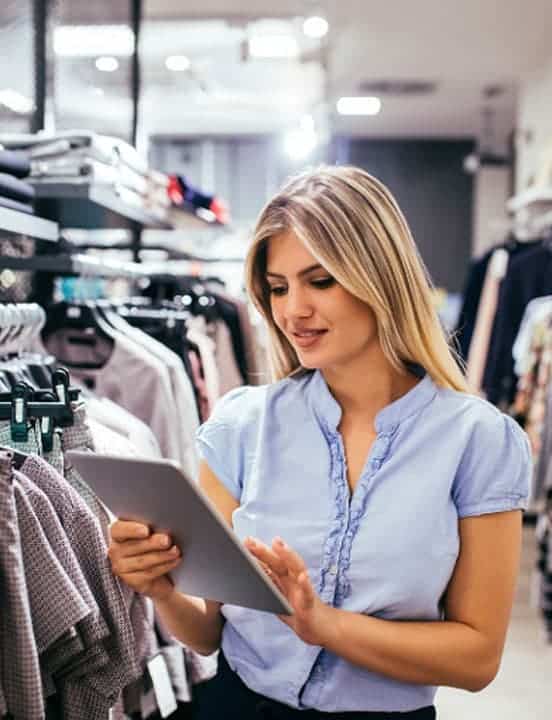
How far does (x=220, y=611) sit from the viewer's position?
4.72 feet

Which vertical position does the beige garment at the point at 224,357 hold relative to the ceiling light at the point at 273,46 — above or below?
below

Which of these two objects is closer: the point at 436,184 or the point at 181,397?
the point at 181,397

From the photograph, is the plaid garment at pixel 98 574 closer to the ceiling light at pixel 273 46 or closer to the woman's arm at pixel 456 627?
the woman's arm at pixel 456 627

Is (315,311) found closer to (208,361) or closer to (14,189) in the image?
(14,189)

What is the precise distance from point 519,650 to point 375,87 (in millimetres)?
5448

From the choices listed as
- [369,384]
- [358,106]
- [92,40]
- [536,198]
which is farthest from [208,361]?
[358,106]

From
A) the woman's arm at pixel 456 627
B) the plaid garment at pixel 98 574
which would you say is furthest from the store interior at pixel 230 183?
the woman's arm at pixel 456 627

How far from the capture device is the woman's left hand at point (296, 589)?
115 centimetres

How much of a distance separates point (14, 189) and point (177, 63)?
18.4 ft

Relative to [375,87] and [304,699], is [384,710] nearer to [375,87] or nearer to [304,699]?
[304,699]

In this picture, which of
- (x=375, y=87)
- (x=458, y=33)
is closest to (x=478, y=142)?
(x=375, y=87)

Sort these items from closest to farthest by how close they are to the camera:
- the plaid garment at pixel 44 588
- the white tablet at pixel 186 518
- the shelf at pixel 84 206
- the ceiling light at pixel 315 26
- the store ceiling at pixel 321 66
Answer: the white tablet at pixel 186 518
the plaid garment at pixel 44 588
the shelf at pixel 84 206
the ceiling light at pixel 315 26
the store ceiling at pixel 321 66

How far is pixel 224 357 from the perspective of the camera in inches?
132

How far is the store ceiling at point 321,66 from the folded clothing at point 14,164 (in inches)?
124
